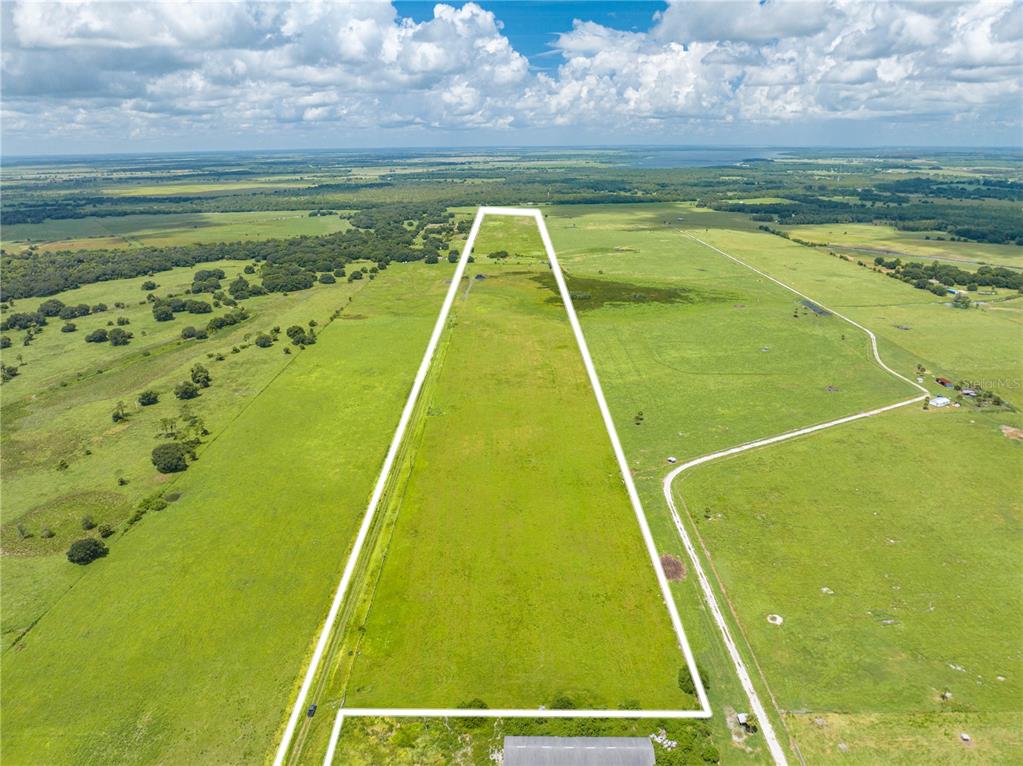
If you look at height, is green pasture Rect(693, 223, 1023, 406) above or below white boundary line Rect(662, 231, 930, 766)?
above

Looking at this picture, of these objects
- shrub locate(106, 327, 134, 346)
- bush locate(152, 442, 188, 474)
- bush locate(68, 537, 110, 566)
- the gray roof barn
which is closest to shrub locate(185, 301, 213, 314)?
shrub locate(106, 327, 134, 346)

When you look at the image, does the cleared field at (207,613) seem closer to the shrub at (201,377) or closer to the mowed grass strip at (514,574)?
the mowed grass strip at (514,574)

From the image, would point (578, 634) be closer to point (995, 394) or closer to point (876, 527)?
point (876, 527)

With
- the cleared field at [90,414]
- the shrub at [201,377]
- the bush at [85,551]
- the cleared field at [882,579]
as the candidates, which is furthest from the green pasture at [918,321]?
the shrub at [201,377]

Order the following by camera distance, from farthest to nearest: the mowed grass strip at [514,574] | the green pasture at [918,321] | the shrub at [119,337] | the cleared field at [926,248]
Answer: the cleared field at [926,248] < the shrub at [119,337] < the green pasture at [918,321] < the mowed grass strip at [514,574]

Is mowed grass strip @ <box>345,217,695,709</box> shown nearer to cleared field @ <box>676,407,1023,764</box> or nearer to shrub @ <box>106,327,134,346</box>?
cleared field @ <box>676,407,1023,764</box>
